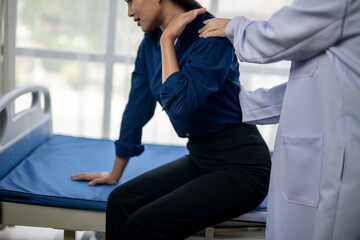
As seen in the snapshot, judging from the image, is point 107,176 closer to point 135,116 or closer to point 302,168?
point 135,116

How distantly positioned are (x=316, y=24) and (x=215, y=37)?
1.45ft

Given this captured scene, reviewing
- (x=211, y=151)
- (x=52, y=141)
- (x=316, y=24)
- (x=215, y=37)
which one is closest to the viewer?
(x=316, y=24)

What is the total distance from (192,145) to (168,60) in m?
0.41

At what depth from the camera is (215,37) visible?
1.35 metres

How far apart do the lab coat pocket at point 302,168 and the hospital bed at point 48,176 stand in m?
0.57

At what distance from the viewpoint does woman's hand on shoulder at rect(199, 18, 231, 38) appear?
1.33 meters

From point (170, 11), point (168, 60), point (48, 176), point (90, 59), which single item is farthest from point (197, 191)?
point (90, 59)

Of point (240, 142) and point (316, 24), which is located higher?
point (316, 24)

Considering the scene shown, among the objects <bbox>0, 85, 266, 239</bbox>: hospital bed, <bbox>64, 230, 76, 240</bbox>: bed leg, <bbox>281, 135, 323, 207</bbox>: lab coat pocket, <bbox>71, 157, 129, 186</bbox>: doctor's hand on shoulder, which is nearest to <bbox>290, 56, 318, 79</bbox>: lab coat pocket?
<bbox>281, 135, 323, 207</bbox>: lab coat pocket

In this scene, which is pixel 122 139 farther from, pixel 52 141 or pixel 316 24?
pixel 316 24

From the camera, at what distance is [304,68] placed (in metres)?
1.10

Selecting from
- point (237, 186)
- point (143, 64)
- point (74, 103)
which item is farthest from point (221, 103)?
point (74, 103)

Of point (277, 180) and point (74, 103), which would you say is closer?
point (277, 180)

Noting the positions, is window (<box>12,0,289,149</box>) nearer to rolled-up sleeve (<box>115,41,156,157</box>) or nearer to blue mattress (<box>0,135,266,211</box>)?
blue mattress (<box>0,135,266,211</box>)
